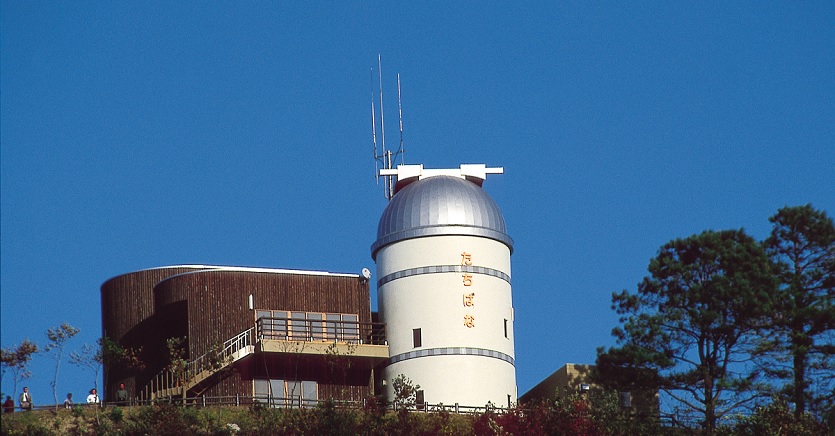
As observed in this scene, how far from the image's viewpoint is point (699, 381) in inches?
2330

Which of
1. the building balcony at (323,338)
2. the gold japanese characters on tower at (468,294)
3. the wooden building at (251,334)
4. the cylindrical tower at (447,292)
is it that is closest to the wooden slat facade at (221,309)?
the wooden building at (251,334)

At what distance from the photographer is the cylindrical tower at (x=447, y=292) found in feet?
203

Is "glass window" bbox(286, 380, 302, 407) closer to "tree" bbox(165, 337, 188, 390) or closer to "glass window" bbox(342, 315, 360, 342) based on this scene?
"glass window" bbox(342, 315, 360, 342)

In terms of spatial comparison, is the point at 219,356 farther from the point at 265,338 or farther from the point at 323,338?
the point at 323,338

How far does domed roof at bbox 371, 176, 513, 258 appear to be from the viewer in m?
63.8

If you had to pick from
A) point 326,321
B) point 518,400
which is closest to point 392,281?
point 326,321

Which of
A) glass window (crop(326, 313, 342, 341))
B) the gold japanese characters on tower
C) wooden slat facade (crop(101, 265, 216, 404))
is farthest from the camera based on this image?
wooden slat facade (crop(101, 265, 216, 404))

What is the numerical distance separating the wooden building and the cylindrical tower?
1.28m

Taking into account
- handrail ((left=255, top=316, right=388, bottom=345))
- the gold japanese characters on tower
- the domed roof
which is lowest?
handrail ((left=255, top=316, right=388, bottom=345))

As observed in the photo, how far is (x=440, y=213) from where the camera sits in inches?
2517

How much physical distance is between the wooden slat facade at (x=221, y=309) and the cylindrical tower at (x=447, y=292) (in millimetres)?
1680

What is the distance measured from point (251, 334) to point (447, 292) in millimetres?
8215


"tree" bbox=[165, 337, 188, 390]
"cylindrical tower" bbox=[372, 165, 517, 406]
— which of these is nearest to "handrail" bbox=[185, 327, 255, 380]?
"tree" bbox=[165, 337, 188, 390]

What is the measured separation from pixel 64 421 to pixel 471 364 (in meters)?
16.6
